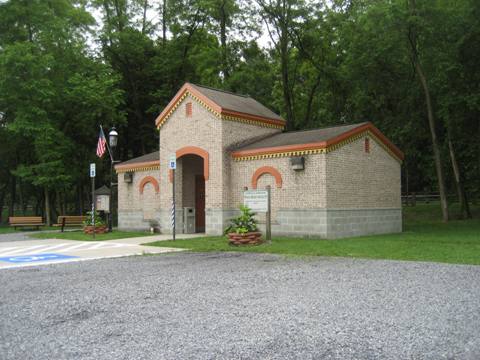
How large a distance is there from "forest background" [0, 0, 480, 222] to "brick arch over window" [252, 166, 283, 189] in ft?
39.8

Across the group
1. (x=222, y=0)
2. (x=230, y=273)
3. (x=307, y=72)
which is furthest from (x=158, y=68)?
(x=230, y=273)

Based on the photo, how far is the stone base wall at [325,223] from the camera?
58.5ft

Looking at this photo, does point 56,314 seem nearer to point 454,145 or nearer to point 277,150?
point 277,150

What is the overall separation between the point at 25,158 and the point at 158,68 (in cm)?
1266

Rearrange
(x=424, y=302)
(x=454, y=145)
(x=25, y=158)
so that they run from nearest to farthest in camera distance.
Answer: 1. (x=424, y=302)
2. (x=454, y=145)
3. (x=25, y=158)

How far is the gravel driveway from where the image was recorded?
16.1 feet

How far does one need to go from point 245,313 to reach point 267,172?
43.7ft

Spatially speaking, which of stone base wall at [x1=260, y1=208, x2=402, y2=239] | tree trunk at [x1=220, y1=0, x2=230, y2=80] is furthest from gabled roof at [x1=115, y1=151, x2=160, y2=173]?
tree trunk at [x1=220, y1=0, x2=230, y2=80]

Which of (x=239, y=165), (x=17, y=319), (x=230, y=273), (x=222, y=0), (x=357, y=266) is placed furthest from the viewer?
(x=222, y=0)

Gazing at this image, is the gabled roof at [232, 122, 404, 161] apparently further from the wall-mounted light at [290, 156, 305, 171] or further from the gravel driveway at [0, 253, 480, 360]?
the gravel driveway at [0, 253, 480, 360]

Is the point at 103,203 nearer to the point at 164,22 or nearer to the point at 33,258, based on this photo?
the point at 33,258

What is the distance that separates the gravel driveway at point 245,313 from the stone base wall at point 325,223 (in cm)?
716

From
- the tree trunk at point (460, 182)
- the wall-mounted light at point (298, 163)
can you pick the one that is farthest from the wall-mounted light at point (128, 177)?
the tree trunk at point (460, 182)

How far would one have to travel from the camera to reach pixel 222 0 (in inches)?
1346
